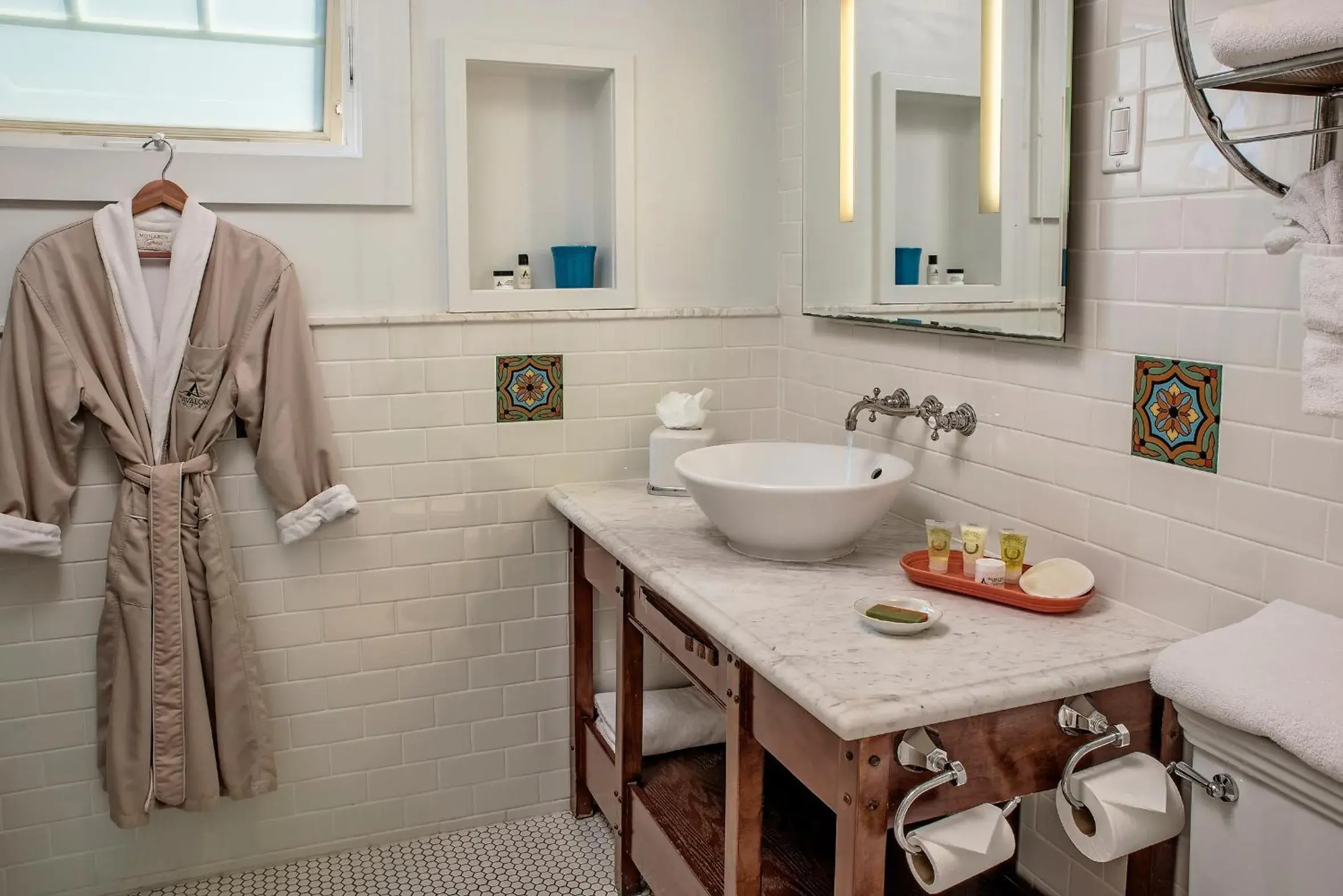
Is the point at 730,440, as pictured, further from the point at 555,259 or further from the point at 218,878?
the point at 218,878

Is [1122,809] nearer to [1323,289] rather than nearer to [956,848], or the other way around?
[956,848]

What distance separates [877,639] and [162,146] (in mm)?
1814

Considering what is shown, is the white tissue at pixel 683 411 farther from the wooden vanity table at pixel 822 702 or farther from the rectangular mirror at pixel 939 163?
the rectangular mirror at pixel 939 163

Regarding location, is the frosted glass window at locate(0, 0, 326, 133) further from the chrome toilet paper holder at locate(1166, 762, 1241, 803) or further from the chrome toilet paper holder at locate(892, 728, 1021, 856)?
the chrome toilet paper holder at locate(1166, 762, 1241, 803)

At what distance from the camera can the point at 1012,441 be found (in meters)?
2.17

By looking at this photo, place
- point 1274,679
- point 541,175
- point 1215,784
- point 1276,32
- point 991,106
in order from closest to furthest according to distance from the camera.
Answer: point 1276,32 < point 1274,679 < point 1215,784 < point 991,106 < point 541,175

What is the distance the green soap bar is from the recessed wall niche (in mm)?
1315

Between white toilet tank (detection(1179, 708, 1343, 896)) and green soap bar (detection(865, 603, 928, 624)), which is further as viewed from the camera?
green soap bar (detection(865, 603, 928, 624))

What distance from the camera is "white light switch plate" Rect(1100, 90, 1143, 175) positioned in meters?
1.81

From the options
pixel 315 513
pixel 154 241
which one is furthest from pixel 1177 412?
pixel 154 241

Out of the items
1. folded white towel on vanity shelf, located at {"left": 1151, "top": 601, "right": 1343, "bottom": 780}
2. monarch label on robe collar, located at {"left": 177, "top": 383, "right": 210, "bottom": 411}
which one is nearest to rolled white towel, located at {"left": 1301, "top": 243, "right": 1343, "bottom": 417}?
folded white towel on vanity shelf, located at {"left": 1151, "top": 601, "right": 1343, "bottom": 780}

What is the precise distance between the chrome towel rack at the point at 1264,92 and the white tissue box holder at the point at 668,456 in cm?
145

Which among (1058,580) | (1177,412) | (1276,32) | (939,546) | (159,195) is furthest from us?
(159,195)

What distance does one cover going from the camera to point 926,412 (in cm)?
237
